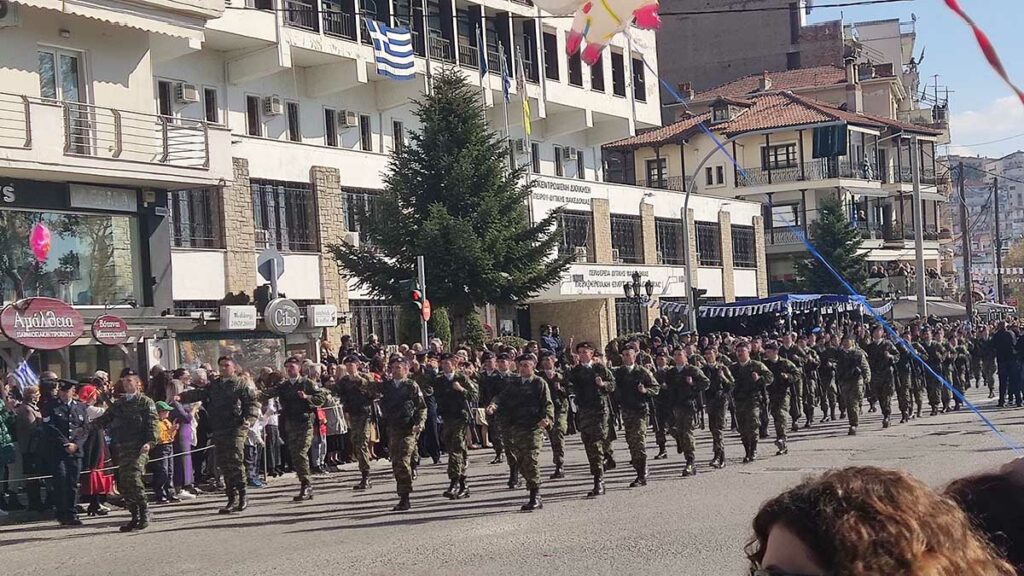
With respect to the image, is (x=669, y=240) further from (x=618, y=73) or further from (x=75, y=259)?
(x=75, y=259)

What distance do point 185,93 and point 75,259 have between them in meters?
7.40

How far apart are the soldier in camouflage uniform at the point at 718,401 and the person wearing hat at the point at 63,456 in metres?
8.29

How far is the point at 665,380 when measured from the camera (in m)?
18.8

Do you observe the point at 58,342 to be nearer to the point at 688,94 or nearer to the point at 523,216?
the point at 523,216

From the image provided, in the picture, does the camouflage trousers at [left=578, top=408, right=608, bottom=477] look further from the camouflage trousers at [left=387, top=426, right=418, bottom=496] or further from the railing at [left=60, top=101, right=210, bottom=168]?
the railing at [left=60, top=101, right=210, bottom=168]

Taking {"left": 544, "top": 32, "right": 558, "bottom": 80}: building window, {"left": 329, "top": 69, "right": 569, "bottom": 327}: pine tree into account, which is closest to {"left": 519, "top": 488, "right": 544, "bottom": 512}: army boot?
{"left": 329, "top": 69, "right": 569, "bottom": 327}: pine tree

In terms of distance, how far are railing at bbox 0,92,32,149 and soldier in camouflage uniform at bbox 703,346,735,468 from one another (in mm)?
11653

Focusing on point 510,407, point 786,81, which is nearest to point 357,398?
point 510,407

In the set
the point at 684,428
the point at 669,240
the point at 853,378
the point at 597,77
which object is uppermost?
the point at 597,77

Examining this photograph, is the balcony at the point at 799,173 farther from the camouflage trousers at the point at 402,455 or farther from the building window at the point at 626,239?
the camouflage trousers at the point at 402,455

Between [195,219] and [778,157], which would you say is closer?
[195,219]

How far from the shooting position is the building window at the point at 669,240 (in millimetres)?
49844

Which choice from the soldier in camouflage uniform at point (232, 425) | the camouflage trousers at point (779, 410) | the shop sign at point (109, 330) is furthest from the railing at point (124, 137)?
the camouflage trousers at point (779, 410)

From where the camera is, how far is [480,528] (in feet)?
42.9
